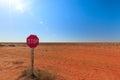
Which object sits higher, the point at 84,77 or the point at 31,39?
the point at 31,39

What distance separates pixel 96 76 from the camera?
1271 cm

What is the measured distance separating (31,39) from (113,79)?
526cm

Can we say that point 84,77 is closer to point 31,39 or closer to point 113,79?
point 113,79

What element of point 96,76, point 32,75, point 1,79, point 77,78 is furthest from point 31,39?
point 96,76

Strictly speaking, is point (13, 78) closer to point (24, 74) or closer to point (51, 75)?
point (24, 74)

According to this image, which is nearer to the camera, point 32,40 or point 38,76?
point 32,40

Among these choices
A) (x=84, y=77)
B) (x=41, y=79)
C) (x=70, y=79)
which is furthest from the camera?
(x=84, y=77)

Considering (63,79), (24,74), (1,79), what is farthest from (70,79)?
(1,79)

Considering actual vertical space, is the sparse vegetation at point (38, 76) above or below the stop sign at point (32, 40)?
below

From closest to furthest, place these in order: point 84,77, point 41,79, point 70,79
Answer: point 41,79
point 70,79
point 84,77

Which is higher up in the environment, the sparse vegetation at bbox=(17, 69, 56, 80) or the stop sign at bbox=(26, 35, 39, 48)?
the stop sign at bbox=(26, 35, 39, 48)

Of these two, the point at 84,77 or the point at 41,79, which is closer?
the point at 41,79

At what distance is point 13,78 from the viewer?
1105 centimetres

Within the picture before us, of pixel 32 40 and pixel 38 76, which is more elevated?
pixel 32 40
